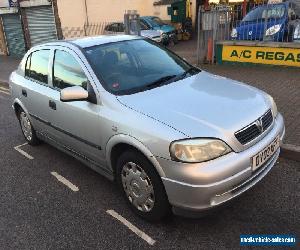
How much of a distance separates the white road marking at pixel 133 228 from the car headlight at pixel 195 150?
3.08 ft

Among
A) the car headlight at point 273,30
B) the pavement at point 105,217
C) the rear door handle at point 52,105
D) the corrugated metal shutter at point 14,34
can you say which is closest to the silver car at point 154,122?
the rear door handle at point 52,105

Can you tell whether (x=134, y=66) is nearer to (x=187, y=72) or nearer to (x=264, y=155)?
(x=187, y=72)

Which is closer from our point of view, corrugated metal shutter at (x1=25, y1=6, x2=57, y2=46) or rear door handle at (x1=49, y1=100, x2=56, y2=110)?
rear door handle at (x1=49, y1=100, x2=56, y2=110)

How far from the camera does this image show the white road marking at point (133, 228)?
3.30 metres

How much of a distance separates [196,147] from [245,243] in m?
1.07

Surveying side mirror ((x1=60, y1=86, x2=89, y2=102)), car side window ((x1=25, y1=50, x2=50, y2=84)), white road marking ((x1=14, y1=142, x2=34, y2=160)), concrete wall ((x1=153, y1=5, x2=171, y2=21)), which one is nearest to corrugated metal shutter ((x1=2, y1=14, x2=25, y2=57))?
concrete wall ((x1=153, y1=5, x2=171, y2=21))

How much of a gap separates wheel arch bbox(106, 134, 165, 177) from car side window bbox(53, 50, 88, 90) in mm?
793

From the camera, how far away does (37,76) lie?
498 centimetres

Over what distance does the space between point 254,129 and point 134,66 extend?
1.67m

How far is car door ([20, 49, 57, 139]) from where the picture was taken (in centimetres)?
469

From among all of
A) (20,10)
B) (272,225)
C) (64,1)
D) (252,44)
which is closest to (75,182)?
(272,225)

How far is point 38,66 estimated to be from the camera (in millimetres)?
4984

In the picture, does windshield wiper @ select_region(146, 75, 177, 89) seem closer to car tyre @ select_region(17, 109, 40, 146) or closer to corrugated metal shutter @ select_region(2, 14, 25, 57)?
car tyre @ select_region(17, 109, 40, 146)

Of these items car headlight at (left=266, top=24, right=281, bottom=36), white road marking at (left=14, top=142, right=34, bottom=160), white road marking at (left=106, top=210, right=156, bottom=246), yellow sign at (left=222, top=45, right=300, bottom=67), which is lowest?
white road marking at (left=14, top=142, right=34, bottom=160)
